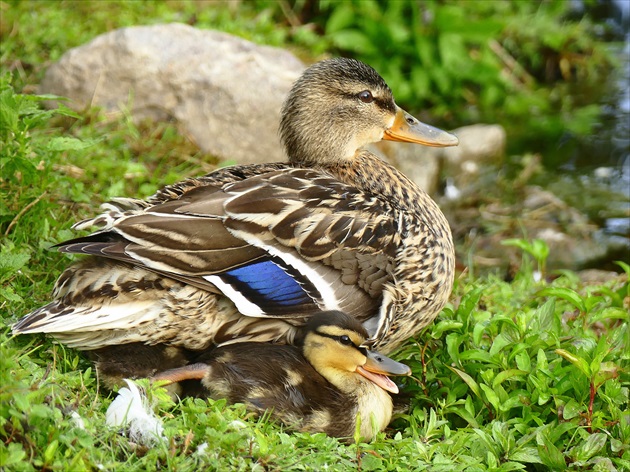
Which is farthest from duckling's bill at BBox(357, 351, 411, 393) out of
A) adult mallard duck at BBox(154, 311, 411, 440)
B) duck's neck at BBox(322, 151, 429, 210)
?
duck's neck at BBox(322, 151, 429, 210)

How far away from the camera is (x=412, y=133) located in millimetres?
4699

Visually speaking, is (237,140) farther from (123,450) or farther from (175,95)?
(123,450)

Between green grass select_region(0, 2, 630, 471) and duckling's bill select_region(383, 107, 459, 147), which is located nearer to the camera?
green grass select_region(0, 2, 630, 471)

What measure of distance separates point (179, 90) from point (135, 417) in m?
3.43

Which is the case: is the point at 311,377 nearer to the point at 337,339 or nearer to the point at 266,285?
the point at 337,339

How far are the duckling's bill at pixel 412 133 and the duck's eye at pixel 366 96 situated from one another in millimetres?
203

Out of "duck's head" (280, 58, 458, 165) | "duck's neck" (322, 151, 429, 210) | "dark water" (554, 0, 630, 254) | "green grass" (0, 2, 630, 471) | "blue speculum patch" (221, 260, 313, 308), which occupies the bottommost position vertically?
"dark water" (554, 0, 630, 254)

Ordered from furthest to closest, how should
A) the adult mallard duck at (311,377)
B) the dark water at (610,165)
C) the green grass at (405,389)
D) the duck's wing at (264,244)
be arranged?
the dark water at (610,165) < the duck's wing at (264,244) < the adult mallard duck at (311,377) < the green grass at (405,389)

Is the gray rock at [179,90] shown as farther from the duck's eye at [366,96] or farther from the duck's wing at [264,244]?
the duck's wing at [264,244]

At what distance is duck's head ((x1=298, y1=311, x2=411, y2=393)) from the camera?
3586 mm

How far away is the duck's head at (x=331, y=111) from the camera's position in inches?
176

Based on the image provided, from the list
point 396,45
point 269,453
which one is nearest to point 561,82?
point 396,45

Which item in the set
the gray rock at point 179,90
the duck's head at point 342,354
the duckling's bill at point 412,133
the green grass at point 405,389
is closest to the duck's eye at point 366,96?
the duckling's bill at point 412,133

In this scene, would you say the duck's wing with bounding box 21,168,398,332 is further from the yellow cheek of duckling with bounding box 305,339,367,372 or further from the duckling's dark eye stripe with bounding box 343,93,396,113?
the duckling's dark eye stripe with bounding box 343,93,396,113
